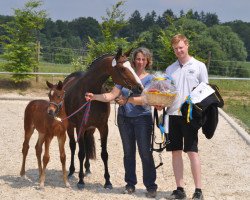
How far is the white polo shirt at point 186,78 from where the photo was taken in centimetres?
505

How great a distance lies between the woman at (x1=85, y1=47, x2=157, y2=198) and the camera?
5.30 m

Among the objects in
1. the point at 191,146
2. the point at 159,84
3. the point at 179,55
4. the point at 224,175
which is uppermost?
the point at 179,55

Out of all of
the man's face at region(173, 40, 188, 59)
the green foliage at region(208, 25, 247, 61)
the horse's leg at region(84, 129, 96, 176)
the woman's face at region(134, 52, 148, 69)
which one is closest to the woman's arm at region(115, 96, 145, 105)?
the woman's face at region(134, 52, 148, 69)

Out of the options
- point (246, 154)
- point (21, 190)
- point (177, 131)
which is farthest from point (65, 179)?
point (246, 154)

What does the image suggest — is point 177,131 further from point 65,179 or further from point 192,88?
point 65,179

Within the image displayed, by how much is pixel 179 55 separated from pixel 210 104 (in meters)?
0.68

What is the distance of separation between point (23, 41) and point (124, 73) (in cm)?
1481

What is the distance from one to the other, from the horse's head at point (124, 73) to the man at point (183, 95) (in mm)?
428

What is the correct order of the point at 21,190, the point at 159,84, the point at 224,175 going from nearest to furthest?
the point at 159,84, the point at 21,190, the point at 224,175

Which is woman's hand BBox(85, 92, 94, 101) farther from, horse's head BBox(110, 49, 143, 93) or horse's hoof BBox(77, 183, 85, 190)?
horse's hoof BBox(77, 183, 85, 190)

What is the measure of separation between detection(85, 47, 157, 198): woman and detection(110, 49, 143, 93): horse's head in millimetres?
141

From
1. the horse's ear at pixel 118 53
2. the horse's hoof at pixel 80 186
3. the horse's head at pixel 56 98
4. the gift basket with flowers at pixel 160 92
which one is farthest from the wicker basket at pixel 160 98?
the horse's hoof at pixel 80 186

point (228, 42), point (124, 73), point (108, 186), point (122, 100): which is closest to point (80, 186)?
point (108, 186)

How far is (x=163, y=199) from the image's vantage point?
5.33m
